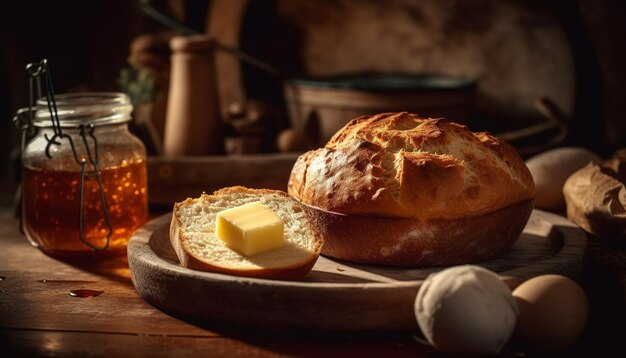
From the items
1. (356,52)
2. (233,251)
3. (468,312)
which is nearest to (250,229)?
(233,251)

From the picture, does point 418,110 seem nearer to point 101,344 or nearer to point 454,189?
point 454,189

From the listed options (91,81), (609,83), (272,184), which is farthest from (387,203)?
(91,81)

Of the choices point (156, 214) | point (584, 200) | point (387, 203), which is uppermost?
point (387, 203)

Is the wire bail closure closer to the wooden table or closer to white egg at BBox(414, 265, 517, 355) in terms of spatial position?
the wooden table

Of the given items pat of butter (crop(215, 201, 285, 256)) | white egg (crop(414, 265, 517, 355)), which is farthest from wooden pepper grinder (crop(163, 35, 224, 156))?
white egg (crop(414, 265, 517, 355))

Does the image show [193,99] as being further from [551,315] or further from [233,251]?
[551,315]

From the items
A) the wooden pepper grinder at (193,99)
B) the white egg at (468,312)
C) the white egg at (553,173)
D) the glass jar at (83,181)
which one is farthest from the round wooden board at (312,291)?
the wooden pepper grinder at (193,99)
